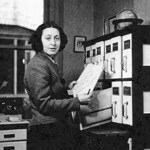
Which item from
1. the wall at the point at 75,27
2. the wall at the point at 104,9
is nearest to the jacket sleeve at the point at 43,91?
the wall at the point at 104,9

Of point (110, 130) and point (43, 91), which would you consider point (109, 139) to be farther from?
point (43, 91)

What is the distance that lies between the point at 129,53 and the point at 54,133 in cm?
95

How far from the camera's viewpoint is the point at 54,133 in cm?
219

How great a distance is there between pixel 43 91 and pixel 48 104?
97 millimetres

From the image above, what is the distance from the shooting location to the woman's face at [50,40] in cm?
237

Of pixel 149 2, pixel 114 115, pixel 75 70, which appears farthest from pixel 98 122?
pixel 75 70

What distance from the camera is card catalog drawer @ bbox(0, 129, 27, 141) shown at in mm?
3271

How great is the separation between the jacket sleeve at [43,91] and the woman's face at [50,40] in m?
0.24

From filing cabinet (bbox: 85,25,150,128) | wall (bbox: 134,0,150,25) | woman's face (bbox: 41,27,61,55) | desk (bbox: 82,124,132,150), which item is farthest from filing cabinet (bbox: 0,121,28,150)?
wall (bbox: 134,0,150,25)

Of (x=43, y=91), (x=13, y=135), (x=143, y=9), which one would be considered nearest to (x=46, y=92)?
(x=43, y=91)

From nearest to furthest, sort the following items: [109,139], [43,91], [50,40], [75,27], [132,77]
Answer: [43,91] < [50,40] < [132,77] < [109,139] < [75,27]

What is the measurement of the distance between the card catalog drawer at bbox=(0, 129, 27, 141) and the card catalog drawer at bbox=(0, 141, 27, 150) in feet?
0.17

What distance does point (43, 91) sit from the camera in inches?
81.3

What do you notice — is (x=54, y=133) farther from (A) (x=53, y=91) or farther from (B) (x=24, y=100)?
(B) (x=24, y=100)
